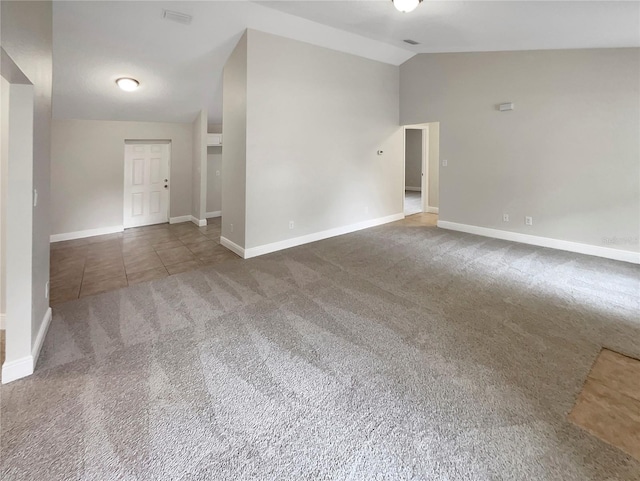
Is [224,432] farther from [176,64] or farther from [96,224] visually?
[96,224]

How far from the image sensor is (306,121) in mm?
4906

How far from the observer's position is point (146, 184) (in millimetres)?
6773

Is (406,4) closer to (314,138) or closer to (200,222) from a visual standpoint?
(314,138)

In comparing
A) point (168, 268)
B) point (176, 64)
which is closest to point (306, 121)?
point (176, 64)

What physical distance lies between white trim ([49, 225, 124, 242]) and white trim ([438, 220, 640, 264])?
6591 millimetres

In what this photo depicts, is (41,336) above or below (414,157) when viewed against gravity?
below

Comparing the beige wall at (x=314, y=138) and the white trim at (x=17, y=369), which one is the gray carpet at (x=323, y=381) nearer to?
the white trim at (x=17, y=369)

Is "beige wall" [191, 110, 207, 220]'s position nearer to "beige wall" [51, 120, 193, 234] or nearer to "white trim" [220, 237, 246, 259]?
"beige wall" [51, 120, 193, 234]

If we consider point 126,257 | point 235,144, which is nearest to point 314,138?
point 235,144

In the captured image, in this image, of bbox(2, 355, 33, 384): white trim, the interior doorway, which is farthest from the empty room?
the interior doorway

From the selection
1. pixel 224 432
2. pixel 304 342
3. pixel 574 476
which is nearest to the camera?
pixel 574 476

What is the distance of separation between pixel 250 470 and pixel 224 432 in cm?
27

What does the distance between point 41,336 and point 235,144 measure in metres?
3.21

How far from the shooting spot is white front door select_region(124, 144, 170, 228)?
6.54 metres
